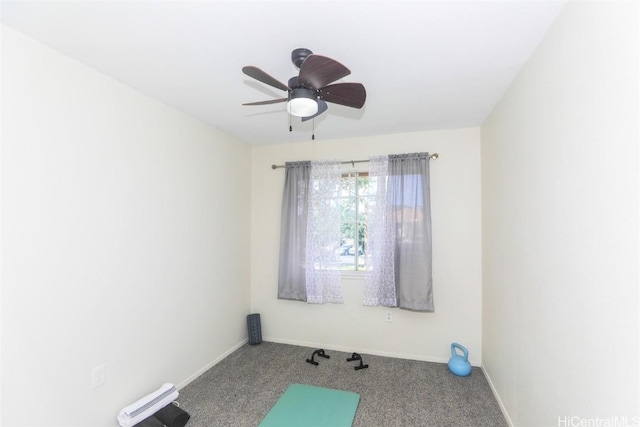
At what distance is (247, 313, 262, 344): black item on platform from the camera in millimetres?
3773

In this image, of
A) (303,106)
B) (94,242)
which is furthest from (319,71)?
(94,242)

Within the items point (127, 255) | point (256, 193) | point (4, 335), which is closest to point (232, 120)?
point (256, 193)

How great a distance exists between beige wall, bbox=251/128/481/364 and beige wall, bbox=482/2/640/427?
92cm

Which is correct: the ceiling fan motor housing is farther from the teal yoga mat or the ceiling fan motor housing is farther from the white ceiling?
the teal yoga mat

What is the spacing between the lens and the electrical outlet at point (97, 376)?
6.75 ft

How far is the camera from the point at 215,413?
2.43 m

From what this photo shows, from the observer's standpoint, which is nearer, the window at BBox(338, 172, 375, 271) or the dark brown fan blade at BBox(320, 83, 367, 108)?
the dark brown fan blade at BBox(320, 83, 367, 108)

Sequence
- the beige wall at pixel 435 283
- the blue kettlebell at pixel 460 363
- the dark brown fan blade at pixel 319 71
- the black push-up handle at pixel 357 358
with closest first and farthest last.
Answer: the dark brown fan blade at pixel 319 71, the blue kettlebell at pixel 460 363, the black push-up handle at pixel 357 358, the beige wall at pixel 435 283

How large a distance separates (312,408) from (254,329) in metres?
1.50

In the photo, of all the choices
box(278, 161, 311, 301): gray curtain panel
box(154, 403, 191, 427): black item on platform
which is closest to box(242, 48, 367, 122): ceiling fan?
box(278, 161, 311, 301): gray curtain panel

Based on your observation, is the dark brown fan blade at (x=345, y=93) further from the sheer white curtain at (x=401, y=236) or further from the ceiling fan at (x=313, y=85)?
the sheer white curtain at (x=401, y=236)

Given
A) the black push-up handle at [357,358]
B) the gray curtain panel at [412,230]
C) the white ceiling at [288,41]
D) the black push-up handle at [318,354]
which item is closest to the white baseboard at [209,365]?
the black push-up handle at [318,354]

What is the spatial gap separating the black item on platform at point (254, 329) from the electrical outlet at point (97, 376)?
1813mm

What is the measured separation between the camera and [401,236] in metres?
3.37
